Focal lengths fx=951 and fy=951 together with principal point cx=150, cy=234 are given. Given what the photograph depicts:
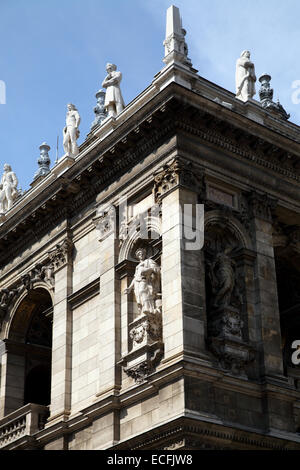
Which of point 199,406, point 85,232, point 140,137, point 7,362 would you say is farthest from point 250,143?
point 7,362

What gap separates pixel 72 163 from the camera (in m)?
33.8

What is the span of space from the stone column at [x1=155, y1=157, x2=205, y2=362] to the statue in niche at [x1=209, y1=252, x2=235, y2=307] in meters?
0.78

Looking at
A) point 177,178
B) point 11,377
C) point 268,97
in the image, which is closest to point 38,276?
point 11,377

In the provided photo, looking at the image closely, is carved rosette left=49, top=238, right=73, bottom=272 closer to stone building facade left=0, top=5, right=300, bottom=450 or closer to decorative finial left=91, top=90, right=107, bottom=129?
stone building facade left=0, top=5, right=300, bottom=450

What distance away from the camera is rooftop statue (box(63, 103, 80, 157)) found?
34.7 meters

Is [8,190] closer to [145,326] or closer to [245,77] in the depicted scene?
[245,77]

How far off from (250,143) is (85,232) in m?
6.40

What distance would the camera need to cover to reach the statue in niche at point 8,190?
1523 inches

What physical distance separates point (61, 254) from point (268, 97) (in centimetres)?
1124

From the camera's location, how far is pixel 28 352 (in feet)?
117

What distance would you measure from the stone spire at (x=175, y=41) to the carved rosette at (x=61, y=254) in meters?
7.27

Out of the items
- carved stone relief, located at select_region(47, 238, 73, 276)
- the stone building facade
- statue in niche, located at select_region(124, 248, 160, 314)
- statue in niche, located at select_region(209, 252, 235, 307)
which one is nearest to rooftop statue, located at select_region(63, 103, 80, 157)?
the stone building facade
